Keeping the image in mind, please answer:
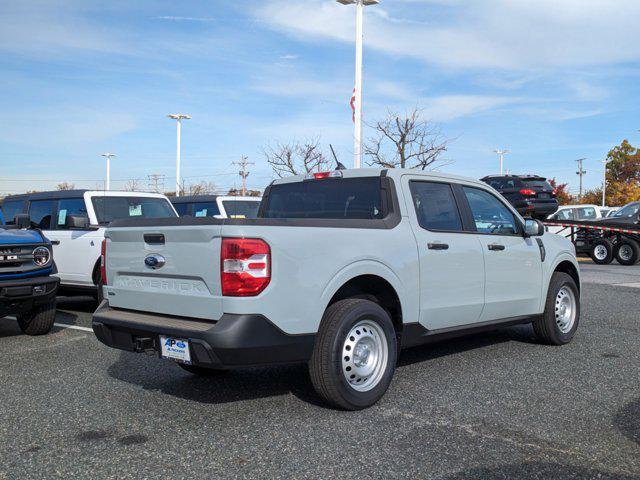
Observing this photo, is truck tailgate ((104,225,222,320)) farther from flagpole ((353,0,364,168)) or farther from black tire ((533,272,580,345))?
flagpole ((353,0,364,168))

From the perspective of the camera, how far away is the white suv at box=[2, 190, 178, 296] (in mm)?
→ 9016

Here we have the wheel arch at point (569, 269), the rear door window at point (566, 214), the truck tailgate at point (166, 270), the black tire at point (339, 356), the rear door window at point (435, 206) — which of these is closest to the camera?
the truck tailgate at point (166, 270)

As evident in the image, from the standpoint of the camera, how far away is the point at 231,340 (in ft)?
12.8

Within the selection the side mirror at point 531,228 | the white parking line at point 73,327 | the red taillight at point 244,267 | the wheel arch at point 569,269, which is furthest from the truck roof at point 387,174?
the white parking line at point 73,327

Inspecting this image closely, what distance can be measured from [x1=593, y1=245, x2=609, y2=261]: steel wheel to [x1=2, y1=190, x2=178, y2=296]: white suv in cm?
1445

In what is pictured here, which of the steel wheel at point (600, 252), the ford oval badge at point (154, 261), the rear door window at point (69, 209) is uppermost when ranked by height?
the rear door window at point (69, 209)

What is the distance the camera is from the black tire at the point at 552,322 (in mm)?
6582

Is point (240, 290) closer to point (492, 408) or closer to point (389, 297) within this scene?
point (389, 297)

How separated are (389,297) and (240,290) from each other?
143cm

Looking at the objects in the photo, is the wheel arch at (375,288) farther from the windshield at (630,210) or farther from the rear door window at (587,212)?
the rear door window at (587,212)

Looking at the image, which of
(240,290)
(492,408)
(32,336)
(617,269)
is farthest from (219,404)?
(617,269)

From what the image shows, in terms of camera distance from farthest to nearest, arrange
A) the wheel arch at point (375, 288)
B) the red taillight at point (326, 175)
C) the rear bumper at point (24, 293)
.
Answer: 1. the rear bumper at point (24, 293)
2. the red taillight at point (326, 175)
3. the wheel arch at point (375, 288)

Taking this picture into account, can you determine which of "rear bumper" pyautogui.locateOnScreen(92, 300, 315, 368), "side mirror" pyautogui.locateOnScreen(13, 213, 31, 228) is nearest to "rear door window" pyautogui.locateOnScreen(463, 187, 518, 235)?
"rear bumper" pyautogui.locateOnScreen(92, 300, 315, 368)

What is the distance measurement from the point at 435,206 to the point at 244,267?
2177 millimetres
